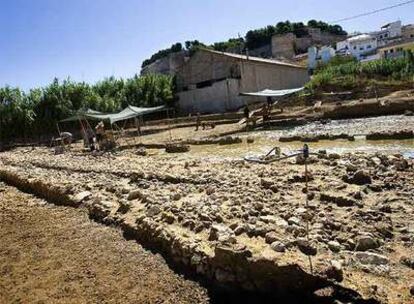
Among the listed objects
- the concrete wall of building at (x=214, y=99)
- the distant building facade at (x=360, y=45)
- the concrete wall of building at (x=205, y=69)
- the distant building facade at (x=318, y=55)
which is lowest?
the concrete wall of building at (x=214, y=99)

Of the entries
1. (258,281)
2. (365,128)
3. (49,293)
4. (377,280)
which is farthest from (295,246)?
(365,128)

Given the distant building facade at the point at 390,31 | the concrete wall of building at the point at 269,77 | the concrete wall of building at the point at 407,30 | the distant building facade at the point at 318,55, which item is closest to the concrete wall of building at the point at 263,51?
the distant building facade at the point at 318,55

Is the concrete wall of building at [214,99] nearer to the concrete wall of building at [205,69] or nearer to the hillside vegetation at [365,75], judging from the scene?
the concrete wall of building at [205,69]

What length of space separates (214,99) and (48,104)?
49.0 feet

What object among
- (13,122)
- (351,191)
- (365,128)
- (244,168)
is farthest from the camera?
(13,122)

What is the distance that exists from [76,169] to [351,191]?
11.8 metres

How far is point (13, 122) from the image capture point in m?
38.3

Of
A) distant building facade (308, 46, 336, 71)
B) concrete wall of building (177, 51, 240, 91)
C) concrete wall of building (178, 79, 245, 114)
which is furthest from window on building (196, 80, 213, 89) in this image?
distant building facade (308, 46, 336, 71)

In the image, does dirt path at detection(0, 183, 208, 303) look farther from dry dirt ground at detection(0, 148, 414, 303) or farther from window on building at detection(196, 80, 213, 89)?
window on building at detection(196, 80, 213, 89)

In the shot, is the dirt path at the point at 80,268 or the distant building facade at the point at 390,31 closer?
the dirt path at the point at 80,268

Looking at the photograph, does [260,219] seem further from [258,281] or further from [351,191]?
[351,191]

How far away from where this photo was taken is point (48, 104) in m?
39.4

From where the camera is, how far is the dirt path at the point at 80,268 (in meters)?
6.67

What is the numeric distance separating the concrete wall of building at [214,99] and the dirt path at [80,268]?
101ft
